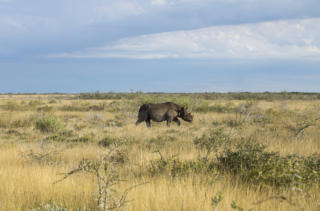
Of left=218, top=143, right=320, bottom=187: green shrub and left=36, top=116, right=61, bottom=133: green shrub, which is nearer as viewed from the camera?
left=218, top=143, right=320, bottom=187: green shrub

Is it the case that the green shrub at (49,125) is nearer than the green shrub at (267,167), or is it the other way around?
the green shrub at (267,167)

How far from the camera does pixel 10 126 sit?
1727 cm

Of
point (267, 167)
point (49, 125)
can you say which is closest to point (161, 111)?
point (49, 125)

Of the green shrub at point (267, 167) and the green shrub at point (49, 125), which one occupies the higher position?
the green shrub at point (267, 167)

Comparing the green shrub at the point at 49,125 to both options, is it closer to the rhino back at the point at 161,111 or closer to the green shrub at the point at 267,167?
the rhino back at the point at 161,111

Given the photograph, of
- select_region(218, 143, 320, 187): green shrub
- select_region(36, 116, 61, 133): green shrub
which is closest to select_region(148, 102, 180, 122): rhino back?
select_region(36, 116, 61, 133): green shrub

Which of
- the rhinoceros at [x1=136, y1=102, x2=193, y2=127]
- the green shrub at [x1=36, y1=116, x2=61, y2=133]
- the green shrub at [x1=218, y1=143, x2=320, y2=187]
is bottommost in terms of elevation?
the green shrub at [x1=36, y1=116, x2=61, y2=133]

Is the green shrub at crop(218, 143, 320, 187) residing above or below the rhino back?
below

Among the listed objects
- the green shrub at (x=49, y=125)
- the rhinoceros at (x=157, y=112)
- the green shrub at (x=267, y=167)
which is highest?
the rhinoceros at (x=157, y=112)

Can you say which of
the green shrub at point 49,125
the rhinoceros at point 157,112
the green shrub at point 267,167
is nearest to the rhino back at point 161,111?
the rhinoceros at point 157,112

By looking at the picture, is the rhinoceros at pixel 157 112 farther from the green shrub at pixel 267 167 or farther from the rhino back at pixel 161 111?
the green shrub at pixel 267 167

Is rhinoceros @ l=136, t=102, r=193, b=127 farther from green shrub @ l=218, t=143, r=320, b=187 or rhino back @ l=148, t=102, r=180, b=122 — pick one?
green shrub @ l=218, t=143, r=320, b=187

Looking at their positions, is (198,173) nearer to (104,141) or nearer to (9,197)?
(9,197)

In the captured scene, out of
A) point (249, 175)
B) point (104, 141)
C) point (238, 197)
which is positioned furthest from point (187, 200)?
point (104, 141)
